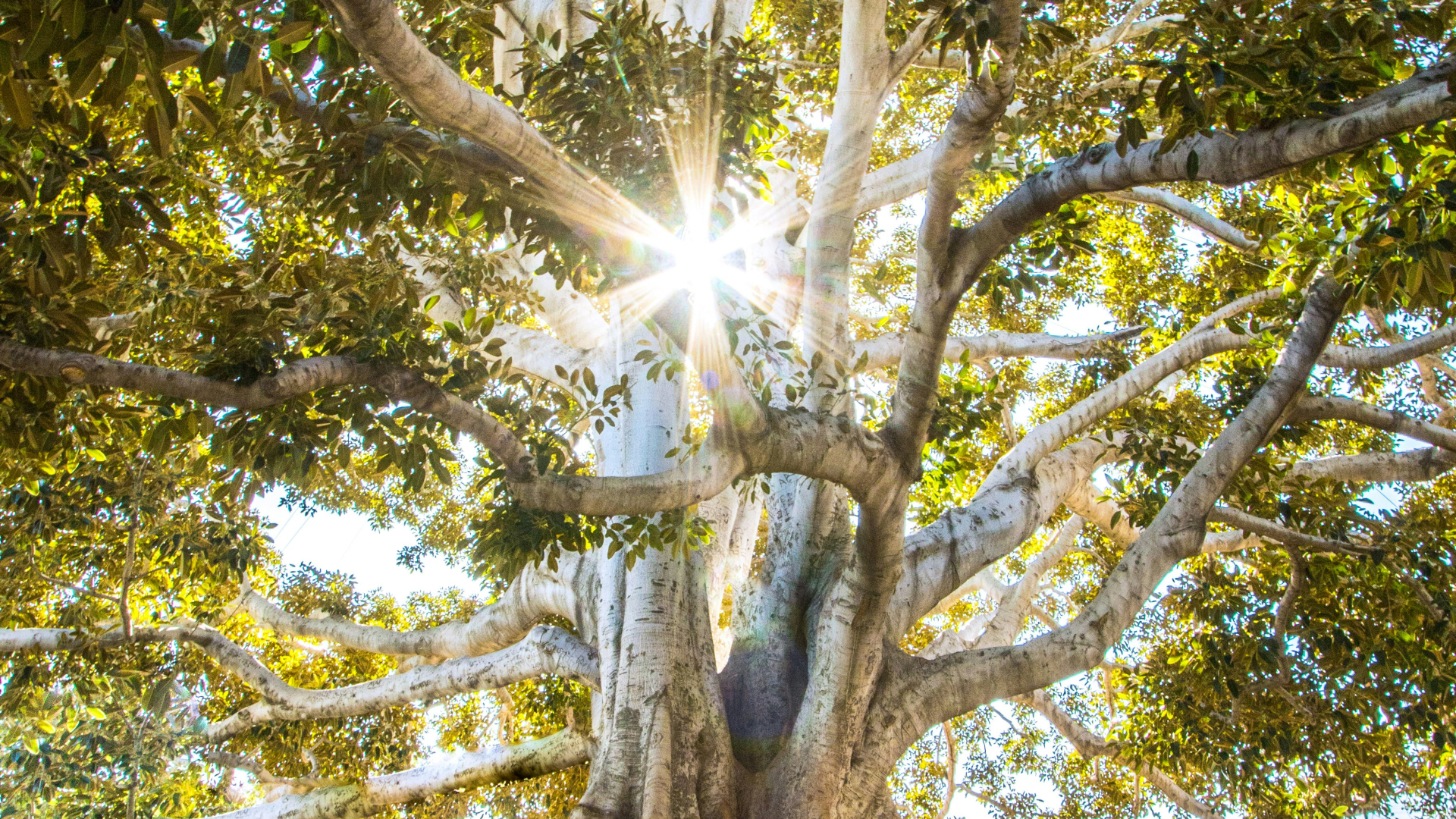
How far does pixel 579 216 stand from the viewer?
9.71 ft

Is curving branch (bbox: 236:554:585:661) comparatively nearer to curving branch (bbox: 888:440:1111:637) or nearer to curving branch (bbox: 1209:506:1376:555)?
curving branch (bbox: 888:440:1111:637)

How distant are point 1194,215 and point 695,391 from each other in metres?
3.70

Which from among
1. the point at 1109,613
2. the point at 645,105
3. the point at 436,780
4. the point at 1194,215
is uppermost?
the point at 1194,215

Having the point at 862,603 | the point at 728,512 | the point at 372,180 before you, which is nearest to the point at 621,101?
the point at 372,180

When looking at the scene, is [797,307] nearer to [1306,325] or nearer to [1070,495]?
[1070,495]

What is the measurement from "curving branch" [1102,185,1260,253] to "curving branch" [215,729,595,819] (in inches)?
190

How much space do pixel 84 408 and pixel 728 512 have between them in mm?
3180

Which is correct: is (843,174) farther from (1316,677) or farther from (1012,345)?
(1316,677)

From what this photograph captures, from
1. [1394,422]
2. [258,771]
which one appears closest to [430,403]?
[258,771]

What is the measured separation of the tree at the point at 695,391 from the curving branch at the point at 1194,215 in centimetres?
3

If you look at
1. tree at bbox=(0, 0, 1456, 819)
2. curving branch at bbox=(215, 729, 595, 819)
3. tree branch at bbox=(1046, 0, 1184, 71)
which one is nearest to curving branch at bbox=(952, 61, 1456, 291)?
tree at bbox=(0, 0, 1456, 819)

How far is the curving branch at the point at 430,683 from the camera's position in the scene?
187 inches

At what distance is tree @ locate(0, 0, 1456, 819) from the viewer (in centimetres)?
270

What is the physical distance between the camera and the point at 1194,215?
20.8 feet
